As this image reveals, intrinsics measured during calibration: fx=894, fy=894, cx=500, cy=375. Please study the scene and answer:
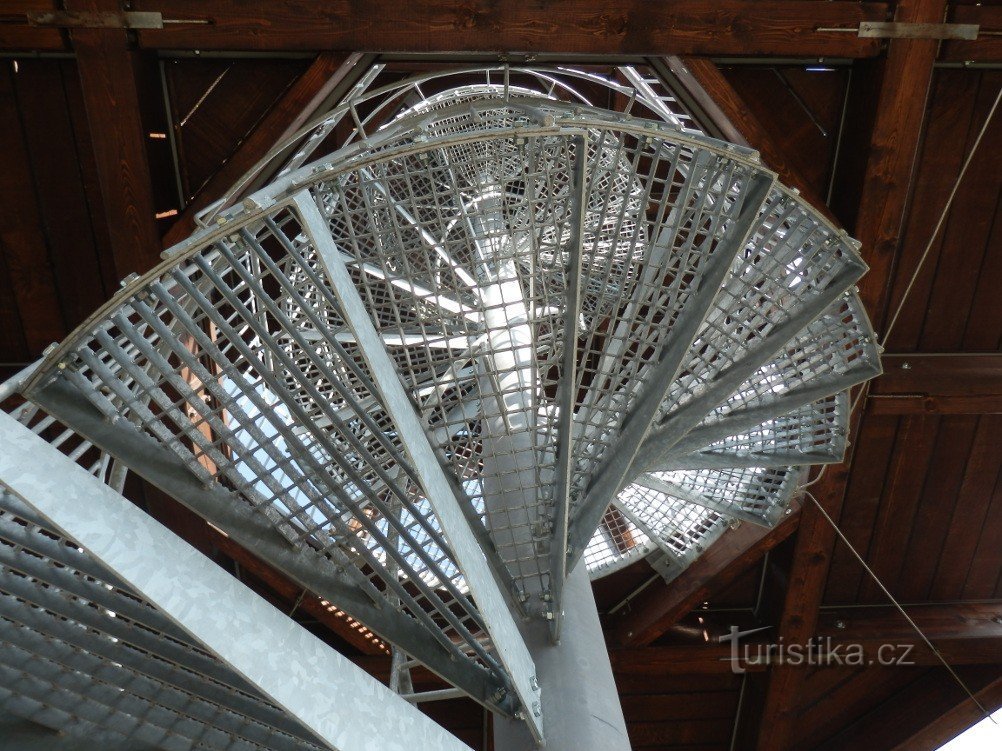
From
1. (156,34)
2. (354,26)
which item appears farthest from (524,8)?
(156,34)

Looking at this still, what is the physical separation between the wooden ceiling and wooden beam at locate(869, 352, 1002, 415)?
0.01 m

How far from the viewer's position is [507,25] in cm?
405

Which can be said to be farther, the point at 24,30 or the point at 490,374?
the point at 24,30

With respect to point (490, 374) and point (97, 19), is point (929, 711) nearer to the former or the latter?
point (490, 374)

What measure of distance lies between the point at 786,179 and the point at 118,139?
127 inches

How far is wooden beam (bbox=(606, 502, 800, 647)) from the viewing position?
5.73 m

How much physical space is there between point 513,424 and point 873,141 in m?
2.50

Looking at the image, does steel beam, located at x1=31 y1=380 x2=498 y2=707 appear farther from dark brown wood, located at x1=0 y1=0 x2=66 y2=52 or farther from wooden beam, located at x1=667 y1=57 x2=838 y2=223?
wooden beam, located at x1=667 y1=57 x2=838 y2=223

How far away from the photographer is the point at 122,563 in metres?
1.54

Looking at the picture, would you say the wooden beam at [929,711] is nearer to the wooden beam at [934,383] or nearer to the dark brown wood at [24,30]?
the wooden beam at [934,383]

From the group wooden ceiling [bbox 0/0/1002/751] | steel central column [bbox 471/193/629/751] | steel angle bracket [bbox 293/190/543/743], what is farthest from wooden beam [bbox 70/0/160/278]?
steel angle bracket [bbox 293/190/543/743]

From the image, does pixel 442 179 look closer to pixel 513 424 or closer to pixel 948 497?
pixel 513 424

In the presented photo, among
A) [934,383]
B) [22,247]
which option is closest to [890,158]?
[934,383]

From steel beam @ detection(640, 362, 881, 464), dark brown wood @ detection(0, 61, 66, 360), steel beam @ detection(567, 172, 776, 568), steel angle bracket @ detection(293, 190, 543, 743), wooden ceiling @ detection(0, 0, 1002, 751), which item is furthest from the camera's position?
dark brown wood @ detection(0, 61, 66, 360)
